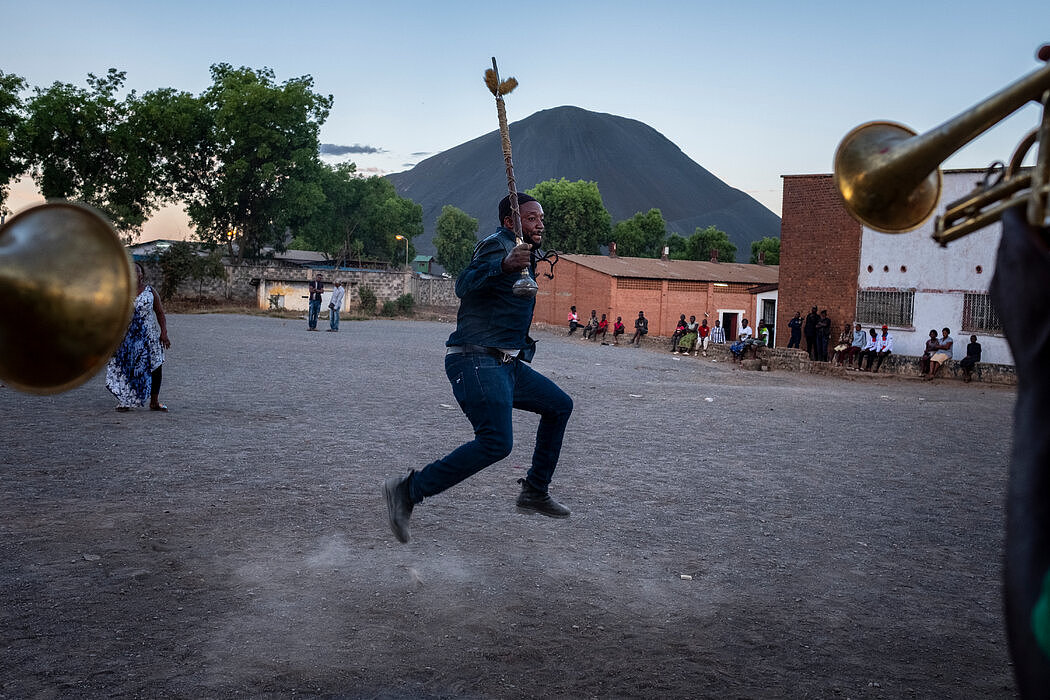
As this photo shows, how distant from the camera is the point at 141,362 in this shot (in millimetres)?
10297

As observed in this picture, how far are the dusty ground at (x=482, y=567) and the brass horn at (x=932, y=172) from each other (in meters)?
1.92

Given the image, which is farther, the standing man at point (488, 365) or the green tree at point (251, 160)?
the green tree at point (251, 160)

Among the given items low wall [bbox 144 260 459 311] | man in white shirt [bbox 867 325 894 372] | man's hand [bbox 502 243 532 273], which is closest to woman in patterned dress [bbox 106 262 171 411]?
man's hand [bbox 502 243 532 273]

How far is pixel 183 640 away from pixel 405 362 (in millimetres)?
16700

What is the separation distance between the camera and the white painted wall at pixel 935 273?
25.9 m

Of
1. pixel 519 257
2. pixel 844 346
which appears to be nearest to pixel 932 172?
pixel 519 257

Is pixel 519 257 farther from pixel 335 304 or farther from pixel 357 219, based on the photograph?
pixel 357 219

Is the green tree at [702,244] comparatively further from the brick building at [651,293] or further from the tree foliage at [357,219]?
the brick building at [651,293]

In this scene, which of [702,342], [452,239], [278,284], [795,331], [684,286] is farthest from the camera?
[452,239]

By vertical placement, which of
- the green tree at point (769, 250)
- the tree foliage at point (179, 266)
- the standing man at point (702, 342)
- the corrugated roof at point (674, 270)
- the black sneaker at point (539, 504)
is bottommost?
the black sneaker at point (539, 504)

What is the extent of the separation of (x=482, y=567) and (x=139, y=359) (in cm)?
737

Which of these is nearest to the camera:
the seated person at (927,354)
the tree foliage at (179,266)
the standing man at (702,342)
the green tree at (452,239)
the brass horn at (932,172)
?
the brass horn at (932,172)

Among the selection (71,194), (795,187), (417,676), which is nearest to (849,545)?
(417,676)

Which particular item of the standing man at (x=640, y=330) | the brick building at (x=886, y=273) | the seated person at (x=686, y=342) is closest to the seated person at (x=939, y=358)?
the brick building at (x=886, y=273)
